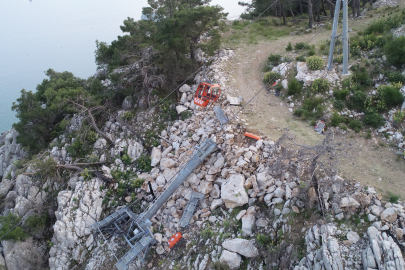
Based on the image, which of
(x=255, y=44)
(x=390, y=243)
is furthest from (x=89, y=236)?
(x=255, y=44)

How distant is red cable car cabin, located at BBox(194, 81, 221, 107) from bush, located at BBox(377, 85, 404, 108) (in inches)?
343

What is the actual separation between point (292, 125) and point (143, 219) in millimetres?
9139

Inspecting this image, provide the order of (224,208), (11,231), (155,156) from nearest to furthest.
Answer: (224,208), (11,231), (155,156)

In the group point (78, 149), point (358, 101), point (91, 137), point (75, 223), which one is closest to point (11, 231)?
point (75, 223)

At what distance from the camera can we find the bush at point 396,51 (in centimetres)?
1443

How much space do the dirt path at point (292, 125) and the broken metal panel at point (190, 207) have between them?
463cm

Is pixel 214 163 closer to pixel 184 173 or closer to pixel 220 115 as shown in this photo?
pixel 184 173

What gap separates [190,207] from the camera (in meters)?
→ 12.4

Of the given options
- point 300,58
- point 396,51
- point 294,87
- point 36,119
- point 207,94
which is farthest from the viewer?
point 36,119

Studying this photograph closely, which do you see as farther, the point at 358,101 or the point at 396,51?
the point at 396,51

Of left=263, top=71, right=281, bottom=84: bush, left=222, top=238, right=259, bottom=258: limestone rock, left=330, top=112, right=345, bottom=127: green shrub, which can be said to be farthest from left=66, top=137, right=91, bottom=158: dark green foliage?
left=330, top=112, right=345, bottom=127: green shrub

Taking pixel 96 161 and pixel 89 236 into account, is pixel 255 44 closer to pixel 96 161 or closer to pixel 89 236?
pixel 96 161

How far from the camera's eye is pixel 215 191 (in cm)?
1229

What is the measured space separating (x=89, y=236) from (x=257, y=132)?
10650 mm
